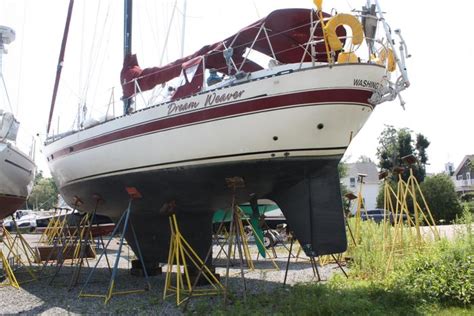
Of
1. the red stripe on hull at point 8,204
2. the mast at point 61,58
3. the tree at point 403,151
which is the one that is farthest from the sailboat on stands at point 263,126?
the tree at point 403,151

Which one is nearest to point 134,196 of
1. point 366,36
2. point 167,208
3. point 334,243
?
point 167,208

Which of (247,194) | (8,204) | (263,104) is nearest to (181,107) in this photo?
(263,104)

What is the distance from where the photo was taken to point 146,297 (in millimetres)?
8516

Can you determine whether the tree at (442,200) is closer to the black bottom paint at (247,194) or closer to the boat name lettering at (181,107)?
the black bottom paint at (247,194)

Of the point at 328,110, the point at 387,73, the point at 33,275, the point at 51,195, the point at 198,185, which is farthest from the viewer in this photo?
the point at 51,195

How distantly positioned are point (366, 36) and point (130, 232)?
6290mm

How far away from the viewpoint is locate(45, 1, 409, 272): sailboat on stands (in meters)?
7.25

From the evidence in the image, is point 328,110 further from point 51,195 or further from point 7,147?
point 51,195

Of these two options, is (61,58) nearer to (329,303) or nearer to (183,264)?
(183,264)

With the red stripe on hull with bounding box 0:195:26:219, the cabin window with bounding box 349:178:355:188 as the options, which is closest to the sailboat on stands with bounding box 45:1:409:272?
the red stripe on hull with bounding box 0:195:26:219

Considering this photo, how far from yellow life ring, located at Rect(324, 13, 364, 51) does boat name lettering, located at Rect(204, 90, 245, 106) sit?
156 cm

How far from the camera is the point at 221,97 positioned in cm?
767

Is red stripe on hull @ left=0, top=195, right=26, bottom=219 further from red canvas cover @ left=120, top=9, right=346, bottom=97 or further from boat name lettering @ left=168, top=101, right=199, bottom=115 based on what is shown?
boat name lettering @ left=168, top=101, right=199, bottom=115

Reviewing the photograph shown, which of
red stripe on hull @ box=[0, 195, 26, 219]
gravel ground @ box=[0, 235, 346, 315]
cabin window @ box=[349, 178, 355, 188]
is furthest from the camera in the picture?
cabin window @ box=[349, 178, 355, 188]
